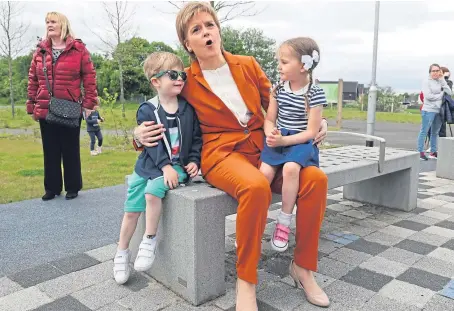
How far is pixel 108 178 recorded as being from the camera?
5863 mm

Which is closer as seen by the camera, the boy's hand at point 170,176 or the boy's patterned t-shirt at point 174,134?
the boy's hand at point 170,176

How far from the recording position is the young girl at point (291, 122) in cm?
249

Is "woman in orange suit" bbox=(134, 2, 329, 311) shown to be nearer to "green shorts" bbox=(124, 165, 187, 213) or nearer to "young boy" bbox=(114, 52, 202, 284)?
"young boy" bbox=(114, 52, 202, 284)

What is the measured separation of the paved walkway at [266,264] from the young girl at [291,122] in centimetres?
47

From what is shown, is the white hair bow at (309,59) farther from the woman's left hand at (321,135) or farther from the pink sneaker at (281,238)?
the pink sneaker at (281,238)

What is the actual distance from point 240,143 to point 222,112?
217 mm

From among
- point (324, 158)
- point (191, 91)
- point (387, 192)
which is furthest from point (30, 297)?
point (387, 192)

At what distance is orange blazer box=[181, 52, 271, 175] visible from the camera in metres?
2.63

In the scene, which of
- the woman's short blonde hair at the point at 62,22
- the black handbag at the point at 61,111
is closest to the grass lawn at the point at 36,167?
the black handbag at the point at 61,111

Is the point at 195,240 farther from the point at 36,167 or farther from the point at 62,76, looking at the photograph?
the point at 36,167

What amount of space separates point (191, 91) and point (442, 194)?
376 cm

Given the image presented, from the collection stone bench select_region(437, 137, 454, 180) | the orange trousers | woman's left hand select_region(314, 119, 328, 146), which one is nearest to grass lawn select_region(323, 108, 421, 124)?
stone bench select_region(437, 137, 454, 180)

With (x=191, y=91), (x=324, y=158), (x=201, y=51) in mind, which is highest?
(x=201, y=51)

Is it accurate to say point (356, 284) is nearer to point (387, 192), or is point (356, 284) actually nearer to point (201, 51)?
point (201, 51)
